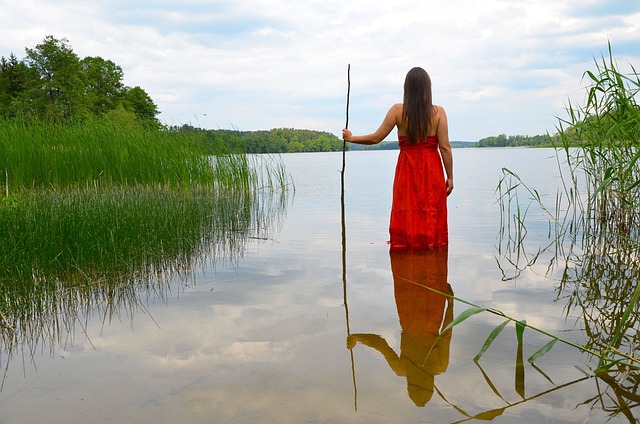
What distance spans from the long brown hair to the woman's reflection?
1370 millimetres

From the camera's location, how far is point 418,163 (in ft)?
18.7

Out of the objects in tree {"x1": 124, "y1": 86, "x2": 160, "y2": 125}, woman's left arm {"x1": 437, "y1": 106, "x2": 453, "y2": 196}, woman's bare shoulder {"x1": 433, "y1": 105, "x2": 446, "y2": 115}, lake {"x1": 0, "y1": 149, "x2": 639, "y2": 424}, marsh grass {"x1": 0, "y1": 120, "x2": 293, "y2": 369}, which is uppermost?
tree {"x1": 124, "y1": 86, "x2": 160, "y2": 125}

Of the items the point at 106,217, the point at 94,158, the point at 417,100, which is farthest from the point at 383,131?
the point at 94,158

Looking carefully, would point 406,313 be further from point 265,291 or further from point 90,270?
point 90,270

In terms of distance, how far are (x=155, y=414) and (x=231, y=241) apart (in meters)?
4.39

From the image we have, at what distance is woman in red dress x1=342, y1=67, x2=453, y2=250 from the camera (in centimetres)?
545

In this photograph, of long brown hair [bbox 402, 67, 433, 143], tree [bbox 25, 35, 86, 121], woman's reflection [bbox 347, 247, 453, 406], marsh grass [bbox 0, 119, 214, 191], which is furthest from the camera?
tree [bbox 25, 35, 86, 121]

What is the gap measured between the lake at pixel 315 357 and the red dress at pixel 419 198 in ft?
1.95

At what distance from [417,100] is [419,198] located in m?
1.03

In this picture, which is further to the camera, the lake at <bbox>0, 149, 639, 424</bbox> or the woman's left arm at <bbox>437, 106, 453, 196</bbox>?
the woman's left arm at <bbox>437, 106, 453, 196</bbox>

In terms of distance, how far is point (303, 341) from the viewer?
3.27 meters

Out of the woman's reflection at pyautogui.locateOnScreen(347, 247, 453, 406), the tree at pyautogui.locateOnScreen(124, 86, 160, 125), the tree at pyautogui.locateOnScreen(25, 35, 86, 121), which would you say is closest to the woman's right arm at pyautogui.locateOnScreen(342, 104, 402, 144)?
the woman's reflection at pyautogui.locateOnScreen(347, 247, 453, 406)

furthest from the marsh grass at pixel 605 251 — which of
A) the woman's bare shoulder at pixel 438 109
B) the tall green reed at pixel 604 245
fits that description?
the woman's bare shoulder at pixel 438 109

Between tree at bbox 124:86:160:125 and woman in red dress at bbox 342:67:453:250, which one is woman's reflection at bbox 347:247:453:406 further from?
tree at bbox 124:86:160:125
